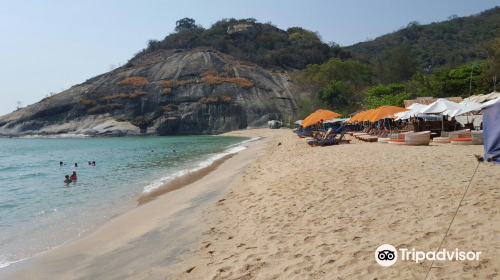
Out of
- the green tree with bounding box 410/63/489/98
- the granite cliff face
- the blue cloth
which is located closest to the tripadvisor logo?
the blue cloth

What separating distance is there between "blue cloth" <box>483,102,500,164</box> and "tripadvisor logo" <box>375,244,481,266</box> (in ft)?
4.06

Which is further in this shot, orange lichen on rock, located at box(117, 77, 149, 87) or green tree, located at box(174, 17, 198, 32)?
green tree, located at box(174, 17, 198, 32)

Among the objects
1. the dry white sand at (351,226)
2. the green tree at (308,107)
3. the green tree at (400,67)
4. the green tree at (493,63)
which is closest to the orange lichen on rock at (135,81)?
the green tree at (308,107)

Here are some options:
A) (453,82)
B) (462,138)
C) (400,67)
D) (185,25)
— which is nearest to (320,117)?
(462,138)

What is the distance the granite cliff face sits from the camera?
7612 centimetres

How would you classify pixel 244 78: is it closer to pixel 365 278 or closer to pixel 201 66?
pixel 201 66

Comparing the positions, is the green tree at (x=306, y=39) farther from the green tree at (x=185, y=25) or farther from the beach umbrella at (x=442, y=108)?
the beach umbrella at (x=442, y=108)

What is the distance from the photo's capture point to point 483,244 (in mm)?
3771

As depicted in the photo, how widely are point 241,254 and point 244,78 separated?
3168 inches

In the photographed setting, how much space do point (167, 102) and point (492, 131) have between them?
7867cm

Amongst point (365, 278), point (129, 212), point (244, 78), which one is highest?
point (244, 78)

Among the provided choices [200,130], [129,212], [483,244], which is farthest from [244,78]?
[483,244]

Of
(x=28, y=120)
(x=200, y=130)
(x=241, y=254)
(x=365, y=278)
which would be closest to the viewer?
(x=365, y=278)

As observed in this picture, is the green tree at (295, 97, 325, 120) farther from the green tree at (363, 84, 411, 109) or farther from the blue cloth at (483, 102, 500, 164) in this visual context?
the blue cloth at (483, 102, 500, 164)
